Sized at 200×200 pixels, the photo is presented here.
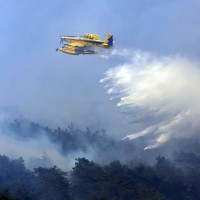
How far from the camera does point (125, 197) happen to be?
79062mm

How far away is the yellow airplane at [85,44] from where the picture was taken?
262ft

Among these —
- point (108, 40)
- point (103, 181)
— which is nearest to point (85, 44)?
point (108, 40)

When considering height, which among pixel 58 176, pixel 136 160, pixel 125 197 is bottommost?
pixel 125 197

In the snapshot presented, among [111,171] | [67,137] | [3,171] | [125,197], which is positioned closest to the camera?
[125,197]

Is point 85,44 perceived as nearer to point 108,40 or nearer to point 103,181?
point 108,40

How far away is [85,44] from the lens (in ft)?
266

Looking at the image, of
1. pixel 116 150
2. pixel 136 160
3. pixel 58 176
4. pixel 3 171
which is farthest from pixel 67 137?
pixel 58 176

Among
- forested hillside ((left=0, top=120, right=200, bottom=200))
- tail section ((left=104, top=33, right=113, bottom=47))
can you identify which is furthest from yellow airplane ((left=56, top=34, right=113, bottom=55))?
forested hillside ((left=0, top=120, right=200, bottom=200))

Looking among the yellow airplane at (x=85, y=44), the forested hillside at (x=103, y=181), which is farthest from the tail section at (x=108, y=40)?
the forested hillside at (x=103, y=181)

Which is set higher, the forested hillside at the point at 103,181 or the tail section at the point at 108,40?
the tail section at the point at 108,40

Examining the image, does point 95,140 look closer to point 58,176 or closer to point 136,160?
point 136,160

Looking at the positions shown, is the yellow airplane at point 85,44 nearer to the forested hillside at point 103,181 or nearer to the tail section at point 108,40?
the tail section at point 108,40

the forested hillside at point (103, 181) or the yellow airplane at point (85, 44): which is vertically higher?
the yellow airplane at point (85, 44)

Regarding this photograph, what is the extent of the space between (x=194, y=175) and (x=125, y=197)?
74.2 ft
